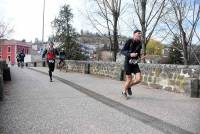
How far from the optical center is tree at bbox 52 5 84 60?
91.2 meters

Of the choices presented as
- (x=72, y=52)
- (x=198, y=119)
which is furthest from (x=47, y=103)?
(x=72, y=52)

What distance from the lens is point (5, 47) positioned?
152 m

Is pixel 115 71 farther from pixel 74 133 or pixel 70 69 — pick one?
pixel 74 133

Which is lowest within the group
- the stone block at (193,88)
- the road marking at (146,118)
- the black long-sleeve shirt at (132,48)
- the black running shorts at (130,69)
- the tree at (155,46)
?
the road marking at (146,118)

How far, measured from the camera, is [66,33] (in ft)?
308

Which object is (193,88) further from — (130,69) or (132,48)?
(132,48)

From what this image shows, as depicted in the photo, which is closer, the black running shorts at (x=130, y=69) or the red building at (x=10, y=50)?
the black running shorts at (x=130, y=69)

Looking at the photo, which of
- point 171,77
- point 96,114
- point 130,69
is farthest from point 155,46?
point 96,114

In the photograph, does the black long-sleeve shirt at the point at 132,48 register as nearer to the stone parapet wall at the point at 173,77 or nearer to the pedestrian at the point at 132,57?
the pedestrian at the point at 132,57

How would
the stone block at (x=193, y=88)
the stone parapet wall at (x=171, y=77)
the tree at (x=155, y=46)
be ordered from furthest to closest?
the tree at (x=155, y=46) → the stone parapet wall at (x=171, y=77) → the stone block at (x=193, y=88)

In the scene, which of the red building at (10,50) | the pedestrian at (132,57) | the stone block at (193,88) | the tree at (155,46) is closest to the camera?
the pedestrian at (132,57)

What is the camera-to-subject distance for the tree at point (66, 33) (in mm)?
91250

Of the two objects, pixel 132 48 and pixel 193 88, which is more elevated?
pixel 132 48

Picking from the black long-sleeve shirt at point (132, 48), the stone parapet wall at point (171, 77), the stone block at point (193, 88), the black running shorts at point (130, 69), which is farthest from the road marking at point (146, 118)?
the stone parapet wall at point (171, 77)
